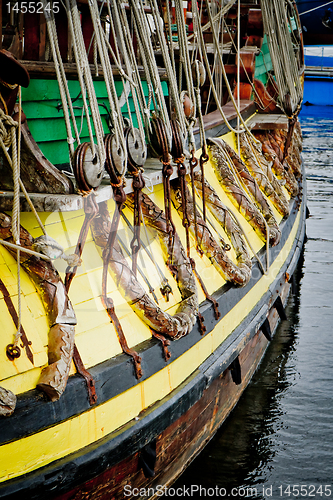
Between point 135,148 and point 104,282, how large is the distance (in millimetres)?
840


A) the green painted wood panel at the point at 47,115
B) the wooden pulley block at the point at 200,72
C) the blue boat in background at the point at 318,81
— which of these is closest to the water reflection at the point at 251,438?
the green painted wood panel at the point at 47,115

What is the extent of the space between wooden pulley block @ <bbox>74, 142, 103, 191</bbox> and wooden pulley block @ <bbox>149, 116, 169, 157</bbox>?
2.77ft

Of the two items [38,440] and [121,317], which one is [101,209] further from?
[38,440]

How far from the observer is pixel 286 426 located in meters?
5.19

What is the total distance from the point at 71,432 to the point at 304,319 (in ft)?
17.4

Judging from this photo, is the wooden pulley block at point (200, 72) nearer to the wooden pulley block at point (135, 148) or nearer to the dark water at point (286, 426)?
the wooden pulley block at point (135, 148)

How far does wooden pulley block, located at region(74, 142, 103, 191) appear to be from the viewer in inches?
106

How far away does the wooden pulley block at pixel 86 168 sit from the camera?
270cm

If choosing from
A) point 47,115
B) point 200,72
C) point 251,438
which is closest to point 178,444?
point 251,438

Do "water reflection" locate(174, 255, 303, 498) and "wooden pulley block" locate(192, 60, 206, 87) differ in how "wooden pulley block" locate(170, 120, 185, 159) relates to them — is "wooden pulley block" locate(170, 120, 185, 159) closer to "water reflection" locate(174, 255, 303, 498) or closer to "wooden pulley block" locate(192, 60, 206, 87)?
"wooden pulley block" locate(192, 60, 206, 87)

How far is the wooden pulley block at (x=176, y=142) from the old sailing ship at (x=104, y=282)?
0.02 m

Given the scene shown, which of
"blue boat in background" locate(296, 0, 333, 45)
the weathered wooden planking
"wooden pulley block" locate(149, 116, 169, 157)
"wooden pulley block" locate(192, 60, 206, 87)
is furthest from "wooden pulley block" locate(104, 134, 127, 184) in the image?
"blue boat in background" locate(296, 0, 333, 45)

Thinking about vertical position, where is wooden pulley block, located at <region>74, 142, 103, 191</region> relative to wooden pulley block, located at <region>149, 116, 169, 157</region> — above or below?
below

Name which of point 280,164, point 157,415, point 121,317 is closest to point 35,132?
point 121,317
